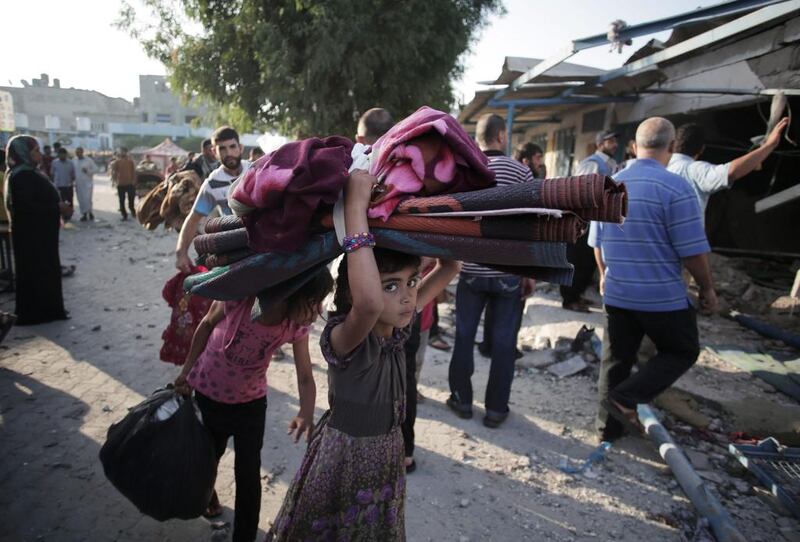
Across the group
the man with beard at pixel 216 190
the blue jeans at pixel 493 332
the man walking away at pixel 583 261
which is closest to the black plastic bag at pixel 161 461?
the man with beard at pixel 216 190

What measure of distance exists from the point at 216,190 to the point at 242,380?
6.32ft

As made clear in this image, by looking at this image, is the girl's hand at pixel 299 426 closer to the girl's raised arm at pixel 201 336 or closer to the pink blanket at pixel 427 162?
the girl's raised arm at pixel 201 336

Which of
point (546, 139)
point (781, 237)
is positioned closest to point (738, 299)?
point (781, 237)

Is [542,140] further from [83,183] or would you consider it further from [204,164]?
[83,183]

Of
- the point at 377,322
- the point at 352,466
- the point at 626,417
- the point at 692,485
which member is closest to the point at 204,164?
the point at 377,322

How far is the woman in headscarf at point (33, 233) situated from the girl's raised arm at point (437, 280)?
515 centimetres

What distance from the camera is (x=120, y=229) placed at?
12.2 meters

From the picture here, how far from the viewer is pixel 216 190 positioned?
3541mm

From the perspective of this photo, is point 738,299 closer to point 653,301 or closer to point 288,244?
point 653,301

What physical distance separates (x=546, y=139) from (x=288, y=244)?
44.0 feet

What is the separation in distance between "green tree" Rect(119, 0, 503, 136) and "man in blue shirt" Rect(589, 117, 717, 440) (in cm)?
826

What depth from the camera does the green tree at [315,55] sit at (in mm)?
9914

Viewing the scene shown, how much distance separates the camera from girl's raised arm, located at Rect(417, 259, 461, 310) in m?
1.88

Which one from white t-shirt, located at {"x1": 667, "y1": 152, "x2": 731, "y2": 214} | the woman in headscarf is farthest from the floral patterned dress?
the woman in headscarf
